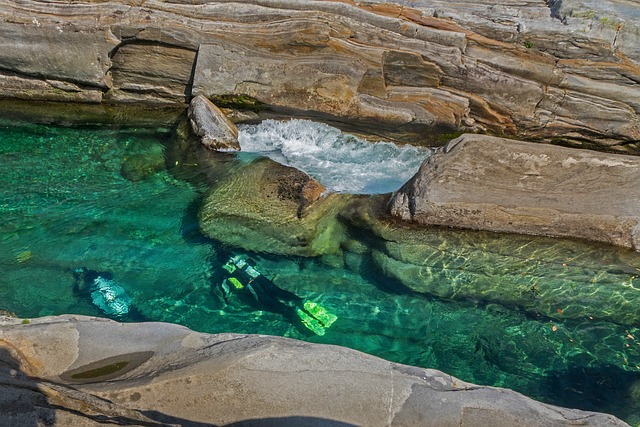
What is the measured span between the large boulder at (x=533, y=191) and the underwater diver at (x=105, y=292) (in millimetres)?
3218

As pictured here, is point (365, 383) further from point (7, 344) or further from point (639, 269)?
point (639, 269)

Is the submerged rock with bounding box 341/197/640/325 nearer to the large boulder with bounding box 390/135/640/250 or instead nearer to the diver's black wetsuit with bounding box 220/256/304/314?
the large boulder with bounding box 390/135/640/250

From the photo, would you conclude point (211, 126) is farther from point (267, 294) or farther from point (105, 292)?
point (267, 294)

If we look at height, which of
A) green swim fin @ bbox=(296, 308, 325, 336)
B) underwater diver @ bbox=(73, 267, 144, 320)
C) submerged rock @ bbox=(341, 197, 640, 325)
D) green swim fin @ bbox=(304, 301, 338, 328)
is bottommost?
underwater diver @ bbox=(73, 267, 144, 320)

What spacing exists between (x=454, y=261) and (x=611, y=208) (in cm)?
185

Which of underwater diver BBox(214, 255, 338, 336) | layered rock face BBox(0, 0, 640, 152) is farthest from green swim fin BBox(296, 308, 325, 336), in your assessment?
layered rock face BBox(0, 0, 640, 152)

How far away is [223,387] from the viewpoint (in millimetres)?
3576

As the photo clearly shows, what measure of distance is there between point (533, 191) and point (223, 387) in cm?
418

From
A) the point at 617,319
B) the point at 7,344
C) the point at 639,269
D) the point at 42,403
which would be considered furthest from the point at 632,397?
the point at 7,344

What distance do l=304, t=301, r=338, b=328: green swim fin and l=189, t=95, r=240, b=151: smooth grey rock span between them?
3344 millimetres

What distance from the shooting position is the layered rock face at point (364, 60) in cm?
811

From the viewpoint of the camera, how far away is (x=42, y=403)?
3.38 m

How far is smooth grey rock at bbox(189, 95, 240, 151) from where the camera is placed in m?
7.93

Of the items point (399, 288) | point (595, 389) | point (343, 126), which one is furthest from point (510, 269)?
point (343, 126)
